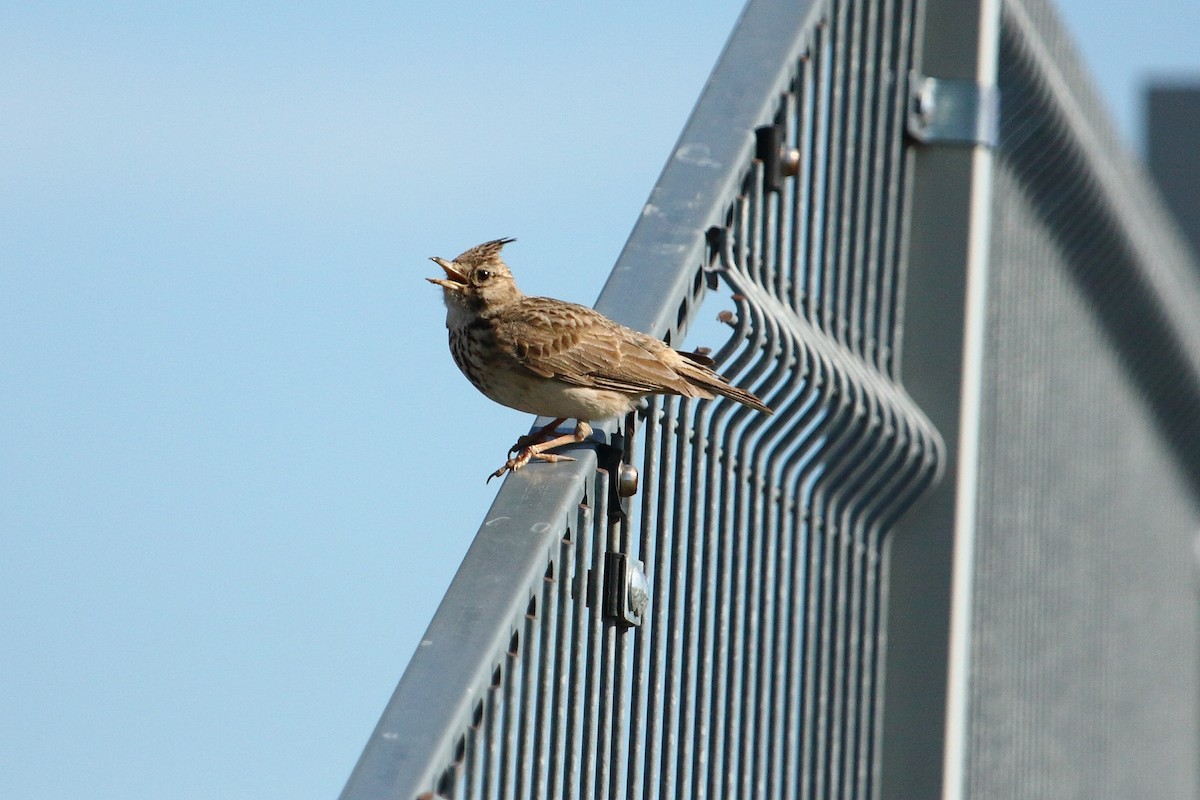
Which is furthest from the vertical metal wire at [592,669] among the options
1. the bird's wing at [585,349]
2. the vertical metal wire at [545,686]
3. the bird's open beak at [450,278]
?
the bird's open beak at [450,278]

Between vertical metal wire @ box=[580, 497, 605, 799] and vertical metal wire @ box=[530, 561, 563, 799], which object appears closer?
vertical metal wire @ box=[530, 561, 563, 799]

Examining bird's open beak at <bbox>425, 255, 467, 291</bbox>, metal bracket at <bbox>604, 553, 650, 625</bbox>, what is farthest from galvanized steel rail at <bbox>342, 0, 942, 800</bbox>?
bird's open beak at <bbox>425, 255, 467, 291</bbox>

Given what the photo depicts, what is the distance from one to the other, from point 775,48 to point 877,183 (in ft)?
3.08

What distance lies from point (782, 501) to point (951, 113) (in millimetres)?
1816

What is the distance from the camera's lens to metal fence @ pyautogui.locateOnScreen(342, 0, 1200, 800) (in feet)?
10.3

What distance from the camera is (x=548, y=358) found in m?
4.48

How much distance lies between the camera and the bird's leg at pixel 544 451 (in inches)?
141

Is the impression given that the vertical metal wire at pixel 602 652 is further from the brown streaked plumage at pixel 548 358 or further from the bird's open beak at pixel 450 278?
the bird's open beak at pixel 450 278

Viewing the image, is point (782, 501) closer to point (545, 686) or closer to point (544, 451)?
point (544, 451)

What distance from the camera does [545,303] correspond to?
4707 mm

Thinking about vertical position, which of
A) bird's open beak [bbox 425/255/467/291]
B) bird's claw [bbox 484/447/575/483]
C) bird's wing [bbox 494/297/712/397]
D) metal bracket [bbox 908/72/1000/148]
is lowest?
bird's claw [bbox 484/447/575/483]

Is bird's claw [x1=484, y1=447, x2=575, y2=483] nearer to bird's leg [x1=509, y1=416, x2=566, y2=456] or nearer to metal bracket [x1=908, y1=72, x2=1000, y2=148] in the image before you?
bird's leg [x1=509, y1=416, x2=566, y2=456]

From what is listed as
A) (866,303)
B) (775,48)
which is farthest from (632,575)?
(866,303)

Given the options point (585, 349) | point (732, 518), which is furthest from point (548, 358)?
point (732, 518)
